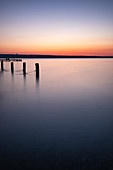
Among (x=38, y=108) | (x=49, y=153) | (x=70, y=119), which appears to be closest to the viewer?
(x=49, y=153)

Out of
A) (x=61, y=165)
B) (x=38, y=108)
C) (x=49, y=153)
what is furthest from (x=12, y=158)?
(x=38, y=108)

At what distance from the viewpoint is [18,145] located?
3.87 m

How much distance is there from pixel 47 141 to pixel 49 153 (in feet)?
1.89

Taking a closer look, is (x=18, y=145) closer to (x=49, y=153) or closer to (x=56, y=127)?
(x=49, y=153)

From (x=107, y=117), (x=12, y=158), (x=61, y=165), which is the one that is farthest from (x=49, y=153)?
(x=107, y=117)

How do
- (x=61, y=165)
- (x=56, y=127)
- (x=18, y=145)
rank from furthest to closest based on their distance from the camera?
1. (x=56, y=127)
2. (x=18, y=145)
3. (x=61, y=165)

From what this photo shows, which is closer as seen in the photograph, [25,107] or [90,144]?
[90,144]

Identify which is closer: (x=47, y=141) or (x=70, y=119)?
(x=47, y=141)

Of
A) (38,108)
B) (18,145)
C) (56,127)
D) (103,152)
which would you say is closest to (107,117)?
(56,127)

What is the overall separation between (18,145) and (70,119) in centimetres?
243

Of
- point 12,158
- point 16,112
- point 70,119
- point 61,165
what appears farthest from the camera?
point 16,112

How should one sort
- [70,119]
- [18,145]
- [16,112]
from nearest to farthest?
[18,145] → [70,119] → [16,112]

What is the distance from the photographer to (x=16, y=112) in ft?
21.8

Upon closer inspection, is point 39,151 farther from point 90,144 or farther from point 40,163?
point 90,144
